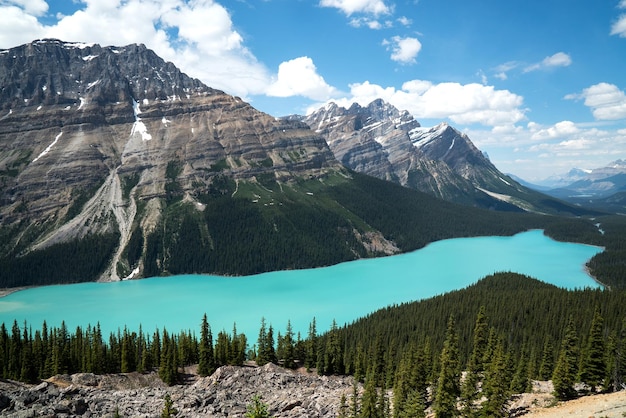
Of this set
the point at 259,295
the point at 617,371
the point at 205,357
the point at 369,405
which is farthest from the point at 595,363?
the point at 259,295

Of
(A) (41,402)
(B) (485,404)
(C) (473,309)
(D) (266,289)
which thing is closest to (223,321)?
(D) (266,289)

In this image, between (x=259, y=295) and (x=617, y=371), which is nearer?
(x=617, y=371)

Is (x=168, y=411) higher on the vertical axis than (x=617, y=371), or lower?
lower

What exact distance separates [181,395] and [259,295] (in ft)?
291

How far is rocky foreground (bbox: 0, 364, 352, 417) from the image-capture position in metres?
44.1

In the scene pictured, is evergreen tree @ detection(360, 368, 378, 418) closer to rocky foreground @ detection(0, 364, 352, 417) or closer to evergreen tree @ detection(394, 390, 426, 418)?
evergreen tree @ detection(394, 390, 426, 418)

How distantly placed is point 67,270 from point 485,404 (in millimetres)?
165193

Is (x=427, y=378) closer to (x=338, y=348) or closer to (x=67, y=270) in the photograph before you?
(x=338, y=348)

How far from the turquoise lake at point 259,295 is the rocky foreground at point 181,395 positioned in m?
37.6

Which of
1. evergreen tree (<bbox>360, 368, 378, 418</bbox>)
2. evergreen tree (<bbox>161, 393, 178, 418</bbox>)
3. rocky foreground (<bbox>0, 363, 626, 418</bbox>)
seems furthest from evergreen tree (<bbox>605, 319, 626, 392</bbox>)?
evergreen tree (<bbox>161, 393, 178, 418</bbox>)

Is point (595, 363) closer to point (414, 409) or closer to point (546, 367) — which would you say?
point (546, 367)

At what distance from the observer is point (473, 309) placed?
92688 millimetres

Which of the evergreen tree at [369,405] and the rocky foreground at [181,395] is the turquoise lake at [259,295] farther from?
the evergreen tree at [369,405]

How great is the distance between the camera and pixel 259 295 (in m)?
139
